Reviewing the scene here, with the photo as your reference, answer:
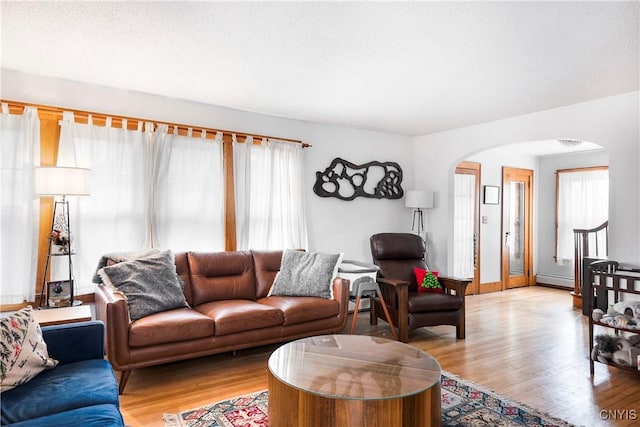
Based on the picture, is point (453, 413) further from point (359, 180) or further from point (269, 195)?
point (359, 180)

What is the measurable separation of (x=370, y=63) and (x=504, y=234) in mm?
4910

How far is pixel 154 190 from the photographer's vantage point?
3811 mm

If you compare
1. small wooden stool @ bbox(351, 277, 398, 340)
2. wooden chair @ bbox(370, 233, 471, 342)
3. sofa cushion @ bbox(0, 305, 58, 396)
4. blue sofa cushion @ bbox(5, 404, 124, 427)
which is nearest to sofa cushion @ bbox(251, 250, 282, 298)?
small wooden stool @ bbox(351, 277, 398, 340)

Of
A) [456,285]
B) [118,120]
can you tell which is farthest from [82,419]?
[456,285]

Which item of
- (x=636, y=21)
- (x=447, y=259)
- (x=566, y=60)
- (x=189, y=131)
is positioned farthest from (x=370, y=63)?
(x=447, y=259)

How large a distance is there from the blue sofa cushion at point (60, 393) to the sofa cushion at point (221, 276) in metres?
1.53

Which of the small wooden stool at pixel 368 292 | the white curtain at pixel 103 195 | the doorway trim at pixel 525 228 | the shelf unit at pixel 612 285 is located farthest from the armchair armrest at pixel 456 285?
the white curtain at pixel 103 195

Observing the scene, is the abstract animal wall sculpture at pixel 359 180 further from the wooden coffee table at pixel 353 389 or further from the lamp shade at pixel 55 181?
the wooden coffee table at pixel 353 389

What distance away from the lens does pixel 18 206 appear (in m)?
3.22

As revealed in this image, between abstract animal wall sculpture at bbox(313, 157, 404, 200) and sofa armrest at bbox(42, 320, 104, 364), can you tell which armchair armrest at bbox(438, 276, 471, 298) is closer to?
abstract animal wall sculpture at bbox(313, 157, 404, 200)

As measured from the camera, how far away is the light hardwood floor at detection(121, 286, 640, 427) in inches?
103

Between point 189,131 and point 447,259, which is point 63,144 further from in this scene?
point 447,259

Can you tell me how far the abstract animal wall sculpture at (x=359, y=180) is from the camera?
16.5ft

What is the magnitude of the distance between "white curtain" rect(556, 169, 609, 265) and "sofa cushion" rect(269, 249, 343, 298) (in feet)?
16.1
